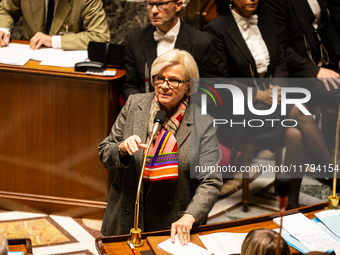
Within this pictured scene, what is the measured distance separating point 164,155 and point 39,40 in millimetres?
1711

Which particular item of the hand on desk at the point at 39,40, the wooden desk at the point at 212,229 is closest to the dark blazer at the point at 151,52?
the hand on desk at the point at 39,40

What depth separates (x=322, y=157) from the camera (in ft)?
11.6

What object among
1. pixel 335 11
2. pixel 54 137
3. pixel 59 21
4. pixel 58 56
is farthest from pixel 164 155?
pixel 335 11

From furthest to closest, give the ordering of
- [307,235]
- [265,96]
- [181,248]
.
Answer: [265,96] < [307,235] < [181,248]

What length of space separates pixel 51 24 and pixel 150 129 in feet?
5.71

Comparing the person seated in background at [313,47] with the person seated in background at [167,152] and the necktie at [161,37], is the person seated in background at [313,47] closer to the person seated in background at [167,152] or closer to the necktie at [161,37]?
the necktie at [161,37]

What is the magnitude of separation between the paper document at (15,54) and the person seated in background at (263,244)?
2341 millimetres

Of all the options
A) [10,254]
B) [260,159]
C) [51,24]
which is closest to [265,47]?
[260,159]

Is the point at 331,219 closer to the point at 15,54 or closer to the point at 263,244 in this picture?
the point at 263,244

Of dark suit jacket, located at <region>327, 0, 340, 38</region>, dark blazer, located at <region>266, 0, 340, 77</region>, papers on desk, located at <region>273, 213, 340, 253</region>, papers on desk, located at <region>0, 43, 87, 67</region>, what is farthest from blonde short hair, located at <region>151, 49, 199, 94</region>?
dark suit jacket, located at <region>327, 0, 340, 38</region>

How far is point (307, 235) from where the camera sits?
2.05 m

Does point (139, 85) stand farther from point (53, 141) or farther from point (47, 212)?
point (47, 212)

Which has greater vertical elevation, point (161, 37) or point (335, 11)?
point (335, 11)

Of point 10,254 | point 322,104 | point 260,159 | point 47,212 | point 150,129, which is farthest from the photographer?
point 260,159
